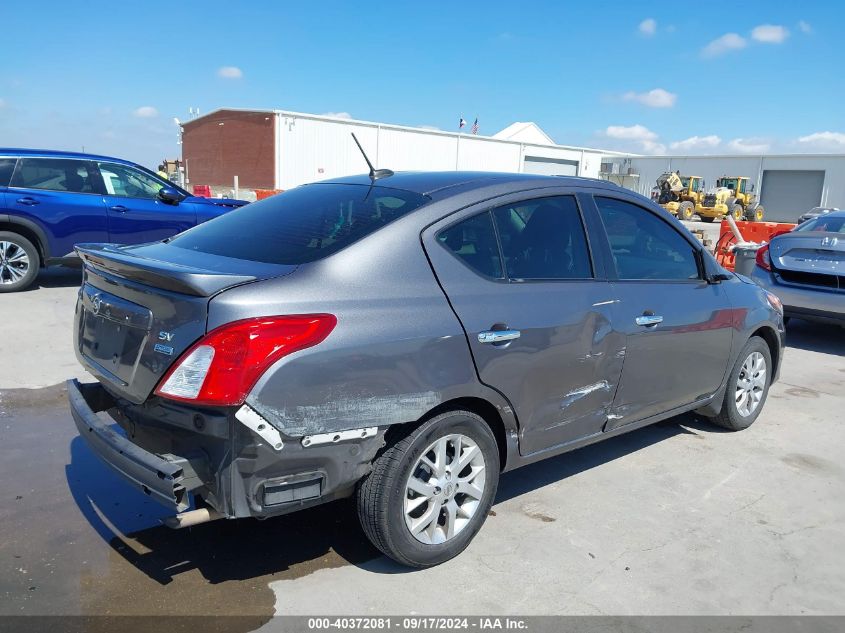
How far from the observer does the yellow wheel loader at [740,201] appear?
124ft

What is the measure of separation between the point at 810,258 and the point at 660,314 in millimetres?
4931

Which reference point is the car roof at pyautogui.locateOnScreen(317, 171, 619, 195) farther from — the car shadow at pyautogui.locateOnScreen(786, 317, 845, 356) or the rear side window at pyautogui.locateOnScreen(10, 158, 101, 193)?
the rear side window at pyautogui.locateOnScreen(10, 158, 101, 193)

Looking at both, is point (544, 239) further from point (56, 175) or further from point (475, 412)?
point (56, 175)

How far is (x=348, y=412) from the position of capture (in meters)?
2.65

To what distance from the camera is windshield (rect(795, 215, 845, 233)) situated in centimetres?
834

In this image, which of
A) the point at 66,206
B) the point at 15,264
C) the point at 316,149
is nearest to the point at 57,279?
the point at 15,264

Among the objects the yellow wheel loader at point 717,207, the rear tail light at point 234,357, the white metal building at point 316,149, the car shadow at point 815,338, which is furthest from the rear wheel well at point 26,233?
the yellow wheel loader at point 717,207

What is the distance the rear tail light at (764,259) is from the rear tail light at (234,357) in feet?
24.0

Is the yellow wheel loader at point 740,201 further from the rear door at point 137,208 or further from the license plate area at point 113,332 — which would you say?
the license plate area at point 113,332

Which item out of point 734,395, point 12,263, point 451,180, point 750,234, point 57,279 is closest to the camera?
point 451,180

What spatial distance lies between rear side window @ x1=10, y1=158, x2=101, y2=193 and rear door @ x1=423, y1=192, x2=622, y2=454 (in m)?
7.53

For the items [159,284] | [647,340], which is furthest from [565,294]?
[159,284]

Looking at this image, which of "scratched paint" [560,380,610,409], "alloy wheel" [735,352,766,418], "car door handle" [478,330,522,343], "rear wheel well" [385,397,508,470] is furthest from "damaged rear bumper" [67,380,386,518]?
"alloy wheel" [735,352,766,418]

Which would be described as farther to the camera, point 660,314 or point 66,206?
point 66,206
